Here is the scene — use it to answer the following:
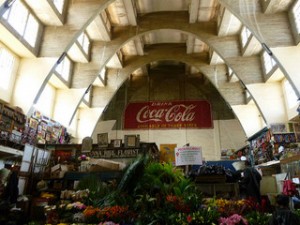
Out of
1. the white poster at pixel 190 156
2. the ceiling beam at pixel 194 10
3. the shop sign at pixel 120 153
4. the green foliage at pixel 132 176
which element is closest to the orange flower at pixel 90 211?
the green foliage at pixel 132 176

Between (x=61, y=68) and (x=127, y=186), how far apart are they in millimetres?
13192

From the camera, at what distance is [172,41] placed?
23.1 m

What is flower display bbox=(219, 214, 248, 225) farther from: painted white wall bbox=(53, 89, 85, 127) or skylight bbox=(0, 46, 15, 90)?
painted white wall bbox=(53, 89, 85, 127)

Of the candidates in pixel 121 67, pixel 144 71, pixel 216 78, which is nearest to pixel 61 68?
pixel 121 67

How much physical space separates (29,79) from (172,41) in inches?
544

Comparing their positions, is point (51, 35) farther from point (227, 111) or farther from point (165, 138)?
point (227, 111)

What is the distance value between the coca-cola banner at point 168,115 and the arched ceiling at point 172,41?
304cm

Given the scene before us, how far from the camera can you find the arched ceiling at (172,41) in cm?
1258

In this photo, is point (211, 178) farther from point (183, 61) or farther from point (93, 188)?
point (183, 61)

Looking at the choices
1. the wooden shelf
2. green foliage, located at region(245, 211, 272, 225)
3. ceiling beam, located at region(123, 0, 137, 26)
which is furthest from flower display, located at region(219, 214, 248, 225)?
ceiling beam, located at region(123, 0, 137, 26)

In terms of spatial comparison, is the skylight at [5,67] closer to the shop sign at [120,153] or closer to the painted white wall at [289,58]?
the shop sign at [120,153]

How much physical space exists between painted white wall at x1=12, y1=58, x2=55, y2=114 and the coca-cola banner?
1160 centimetres

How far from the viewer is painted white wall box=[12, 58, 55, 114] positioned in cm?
1255

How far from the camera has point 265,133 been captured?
50.3 feet
